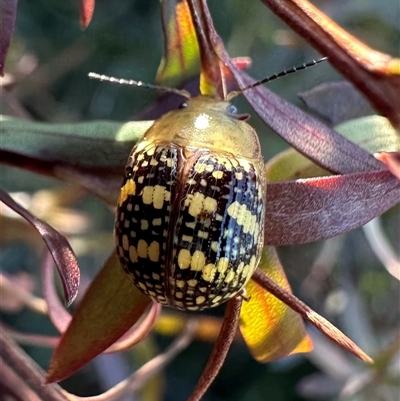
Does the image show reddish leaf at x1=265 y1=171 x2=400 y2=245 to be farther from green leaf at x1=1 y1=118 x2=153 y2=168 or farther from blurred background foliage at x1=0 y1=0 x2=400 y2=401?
blurred background foliage at x1=0 y1=0 x2=400 y2=401

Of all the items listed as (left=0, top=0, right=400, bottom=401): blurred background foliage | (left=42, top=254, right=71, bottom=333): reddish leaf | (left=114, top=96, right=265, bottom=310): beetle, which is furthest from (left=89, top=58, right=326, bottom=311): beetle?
(left=0, top=0, right=400, bottom=401): blurred background foliage

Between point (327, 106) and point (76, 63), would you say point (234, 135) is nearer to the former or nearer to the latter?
point (327, 106)

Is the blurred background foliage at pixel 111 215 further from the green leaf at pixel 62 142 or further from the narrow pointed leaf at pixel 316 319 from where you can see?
the narrow pointed leaf at pixel 316 319

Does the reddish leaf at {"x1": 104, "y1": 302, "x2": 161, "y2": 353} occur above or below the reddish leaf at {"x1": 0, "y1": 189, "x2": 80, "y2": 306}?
below

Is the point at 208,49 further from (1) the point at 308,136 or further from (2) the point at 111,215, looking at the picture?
(2) the point at 111,215

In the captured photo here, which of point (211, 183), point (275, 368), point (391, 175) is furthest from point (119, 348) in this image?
point (275, 368)
